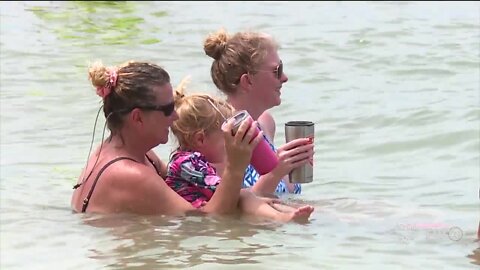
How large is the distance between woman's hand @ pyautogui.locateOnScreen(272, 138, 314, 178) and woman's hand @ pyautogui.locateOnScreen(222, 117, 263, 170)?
27cm

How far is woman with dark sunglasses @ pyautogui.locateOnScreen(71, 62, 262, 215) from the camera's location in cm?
565

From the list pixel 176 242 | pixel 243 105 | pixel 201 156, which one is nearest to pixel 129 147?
pixel 201 156

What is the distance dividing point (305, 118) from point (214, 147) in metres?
4.11

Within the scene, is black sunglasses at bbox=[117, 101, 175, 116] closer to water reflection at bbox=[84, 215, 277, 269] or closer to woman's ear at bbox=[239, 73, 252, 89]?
water reflection at bbox=[84, 215, 277, 269]

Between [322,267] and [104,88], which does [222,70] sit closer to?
[104,88]

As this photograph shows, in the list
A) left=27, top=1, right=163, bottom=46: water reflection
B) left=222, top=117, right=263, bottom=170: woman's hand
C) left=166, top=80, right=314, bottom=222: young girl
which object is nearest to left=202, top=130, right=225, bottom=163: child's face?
left=166, top=80, right=314, bottom=222: young girl

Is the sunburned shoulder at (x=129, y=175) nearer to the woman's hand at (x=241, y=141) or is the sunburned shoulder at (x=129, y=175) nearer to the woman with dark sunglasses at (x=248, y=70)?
the woman's hand at (x=241, y=141)

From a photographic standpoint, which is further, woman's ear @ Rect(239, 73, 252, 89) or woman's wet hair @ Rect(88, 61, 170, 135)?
woman's ear @ Rect(239, 73, 252, 89)

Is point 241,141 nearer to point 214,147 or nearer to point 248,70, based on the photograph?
point 214,147

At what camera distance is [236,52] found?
6.51 metres

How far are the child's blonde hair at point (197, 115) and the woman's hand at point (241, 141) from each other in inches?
18.8

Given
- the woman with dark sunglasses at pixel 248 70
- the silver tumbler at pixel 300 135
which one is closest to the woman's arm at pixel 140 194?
the silver tumbler at pixel 300 135

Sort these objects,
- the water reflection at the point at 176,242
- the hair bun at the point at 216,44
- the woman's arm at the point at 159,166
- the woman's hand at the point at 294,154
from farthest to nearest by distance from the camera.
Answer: the hair bun at the point at 216,44 → the woman's arm at the point at 159,166 → the woman's hand at the point at 294,154 → the water reflection at the point at 176,242

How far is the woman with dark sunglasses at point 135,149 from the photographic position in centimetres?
565
